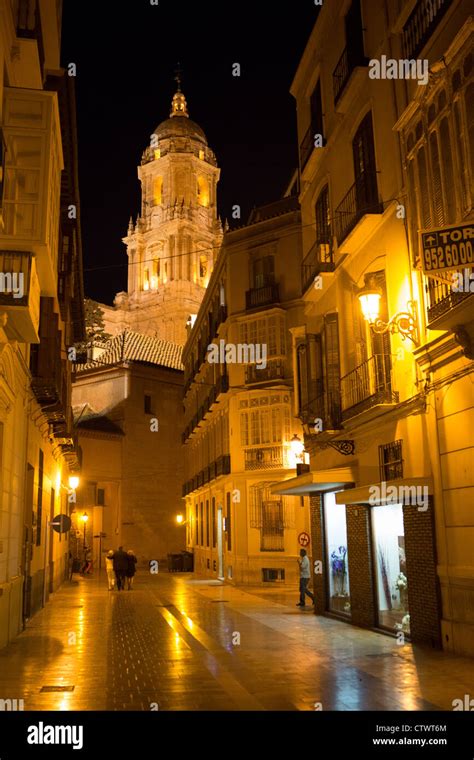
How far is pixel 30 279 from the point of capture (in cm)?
951

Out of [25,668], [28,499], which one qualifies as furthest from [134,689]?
[28,499]

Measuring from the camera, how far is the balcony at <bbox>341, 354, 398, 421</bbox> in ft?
42.8

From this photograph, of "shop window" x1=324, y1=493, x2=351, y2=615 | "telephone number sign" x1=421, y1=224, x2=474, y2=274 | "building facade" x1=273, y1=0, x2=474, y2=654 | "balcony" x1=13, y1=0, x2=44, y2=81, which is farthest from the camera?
"shop window" x1=324, y1=493, x2=351, y2=615

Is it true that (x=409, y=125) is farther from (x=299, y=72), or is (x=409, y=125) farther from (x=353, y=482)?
(x=299, y=72)

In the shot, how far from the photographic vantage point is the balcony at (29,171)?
31.2 feet

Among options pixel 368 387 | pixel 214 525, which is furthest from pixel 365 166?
pixel 214 525

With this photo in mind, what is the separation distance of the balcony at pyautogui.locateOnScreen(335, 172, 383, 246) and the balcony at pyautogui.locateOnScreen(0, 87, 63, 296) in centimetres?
632

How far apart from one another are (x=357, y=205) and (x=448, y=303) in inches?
205

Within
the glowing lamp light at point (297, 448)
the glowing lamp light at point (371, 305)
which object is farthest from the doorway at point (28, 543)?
the glowing lamp light at point (297, 448)

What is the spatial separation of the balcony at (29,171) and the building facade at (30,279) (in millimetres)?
14

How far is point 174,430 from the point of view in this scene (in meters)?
48.0
